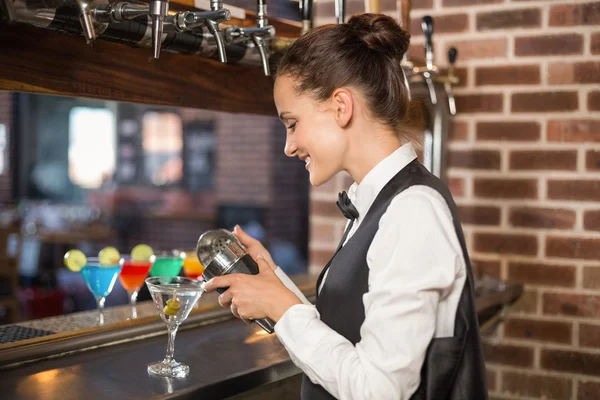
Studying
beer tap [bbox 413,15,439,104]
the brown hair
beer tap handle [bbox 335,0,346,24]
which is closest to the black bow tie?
the brown hair

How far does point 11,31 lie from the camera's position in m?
1.35

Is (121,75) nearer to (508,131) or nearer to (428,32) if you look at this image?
(428,32)

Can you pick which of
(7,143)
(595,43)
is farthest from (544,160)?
(7,143)

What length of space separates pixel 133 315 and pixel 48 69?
0.68m

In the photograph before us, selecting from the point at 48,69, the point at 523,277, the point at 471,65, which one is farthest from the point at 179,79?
the point at 523,277

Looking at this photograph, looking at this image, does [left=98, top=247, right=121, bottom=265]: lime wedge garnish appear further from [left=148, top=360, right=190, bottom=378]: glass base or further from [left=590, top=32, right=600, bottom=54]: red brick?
[left=590, top=32, right=600, bottom=54]: red brick

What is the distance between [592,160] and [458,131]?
1.55 feet

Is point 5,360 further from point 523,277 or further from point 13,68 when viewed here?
point 523,277

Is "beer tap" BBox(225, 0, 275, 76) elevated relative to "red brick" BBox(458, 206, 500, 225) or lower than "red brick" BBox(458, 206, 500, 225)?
elevated

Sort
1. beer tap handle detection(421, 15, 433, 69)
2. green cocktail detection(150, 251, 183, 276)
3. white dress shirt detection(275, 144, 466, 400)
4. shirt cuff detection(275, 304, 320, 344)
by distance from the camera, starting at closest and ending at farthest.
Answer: white dress shirt detection(275, 144, 466, 400)
shirt cuff detection(275, 304, 320, 344)
green cocktail detection(150, 251, 183, 276)
beer tap handle detection(421, 15, 433, 69)

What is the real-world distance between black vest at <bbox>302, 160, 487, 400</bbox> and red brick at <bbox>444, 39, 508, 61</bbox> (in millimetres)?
1409

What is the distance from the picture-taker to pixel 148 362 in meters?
1.48

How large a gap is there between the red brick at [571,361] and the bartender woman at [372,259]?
133cm

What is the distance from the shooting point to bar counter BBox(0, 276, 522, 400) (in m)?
1.30
